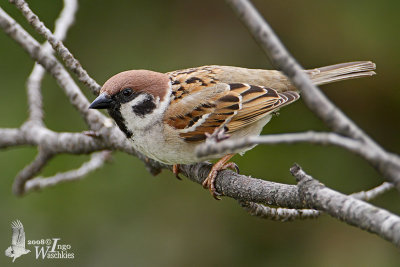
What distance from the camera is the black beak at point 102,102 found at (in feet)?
9.52

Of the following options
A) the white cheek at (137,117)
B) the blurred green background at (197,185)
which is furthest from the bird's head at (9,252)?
the white cheek at (137,117)

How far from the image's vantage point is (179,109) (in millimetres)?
3246

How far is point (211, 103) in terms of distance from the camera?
3.30m

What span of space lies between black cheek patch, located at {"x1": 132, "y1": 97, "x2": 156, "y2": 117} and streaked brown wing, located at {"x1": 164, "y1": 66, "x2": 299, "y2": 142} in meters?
0.11

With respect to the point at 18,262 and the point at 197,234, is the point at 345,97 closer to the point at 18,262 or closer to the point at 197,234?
the point at 197,234

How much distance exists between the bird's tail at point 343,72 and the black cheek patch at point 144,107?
117cm

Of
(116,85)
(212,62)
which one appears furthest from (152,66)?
(116,85)

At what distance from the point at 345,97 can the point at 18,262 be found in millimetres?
2903

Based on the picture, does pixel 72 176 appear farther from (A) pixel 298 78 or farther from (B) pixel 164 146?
(A) pixel 298 78

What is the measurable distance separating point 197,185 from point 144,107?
1.44 metres

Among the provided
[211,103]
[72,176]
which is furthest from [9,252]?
[211,103]

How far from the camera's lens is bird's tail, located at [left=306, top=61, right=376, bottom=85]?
3568 mm

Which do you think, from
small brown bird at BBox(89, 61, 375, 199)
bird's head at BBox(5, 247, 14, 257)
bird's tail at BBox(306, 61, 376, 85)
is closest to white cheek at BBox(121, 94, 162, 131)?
small brown bird at BBox(89, 61, 375, 199)

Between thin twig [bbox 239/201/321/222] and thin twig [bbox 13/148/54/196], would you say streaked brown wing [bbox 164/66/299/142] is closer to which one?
thin twig [bbox 239/201/321/222]
